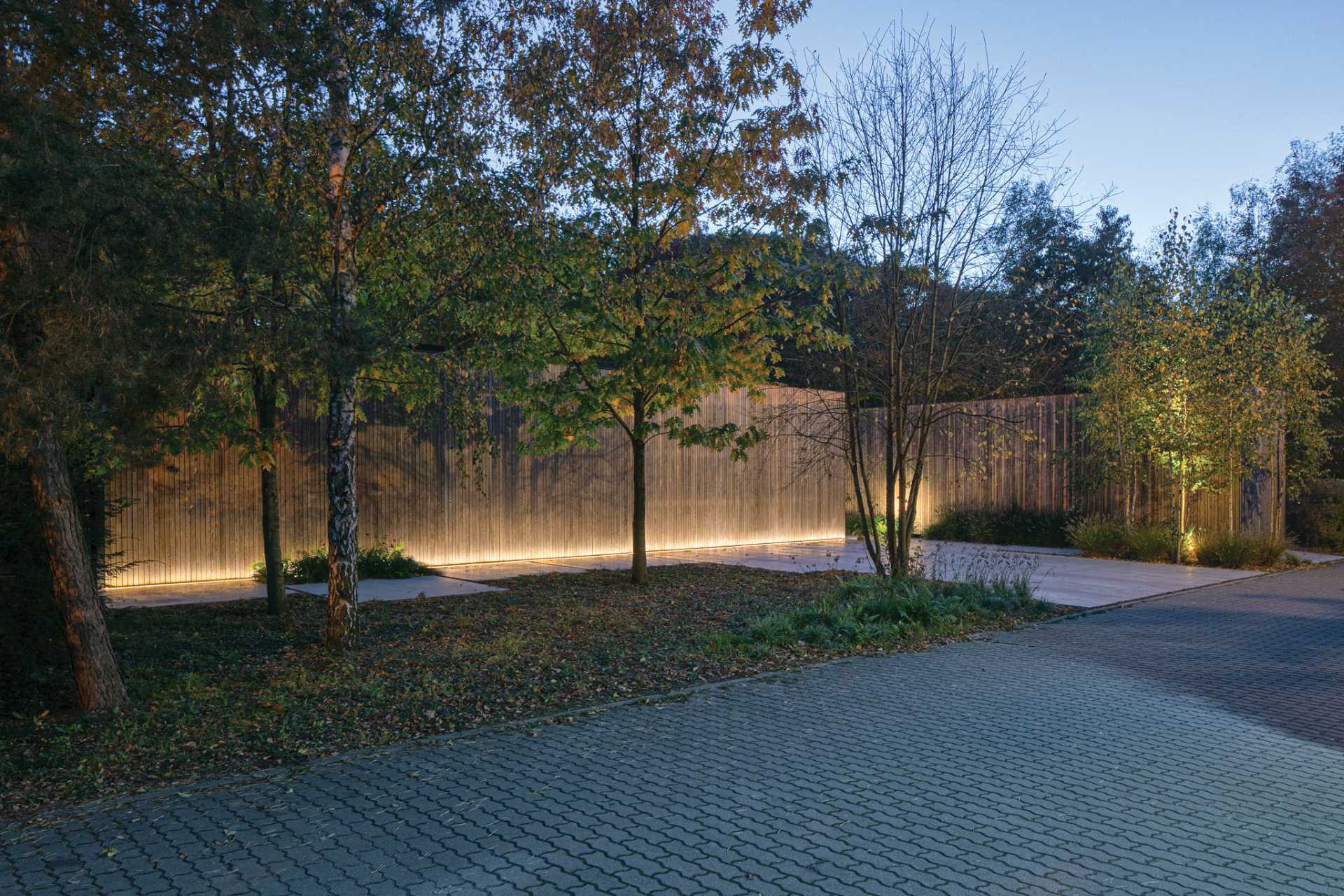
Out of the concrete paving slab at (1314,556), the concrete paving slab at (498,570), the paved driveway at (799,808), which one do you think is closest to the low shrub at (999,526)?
the concrete paving slab at (1314,556)

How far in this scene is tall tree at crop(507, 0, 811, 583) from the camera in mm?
9688

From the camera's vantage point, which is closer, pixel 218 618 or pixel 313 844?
pixel 313 844

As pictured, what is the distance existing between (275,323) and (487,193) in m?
1.80

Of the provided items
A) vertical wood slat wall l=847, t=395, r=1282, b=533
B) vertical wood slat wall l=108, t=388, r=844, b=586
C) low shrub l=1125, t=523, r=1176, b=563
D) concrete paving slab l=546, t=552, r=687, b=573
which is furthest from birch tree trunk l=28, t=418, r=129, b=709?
low shrub l=1125, t=523, r=1176, b=563

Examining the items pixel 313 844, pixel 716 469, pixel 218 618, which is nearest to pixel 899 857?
pixel 313 844

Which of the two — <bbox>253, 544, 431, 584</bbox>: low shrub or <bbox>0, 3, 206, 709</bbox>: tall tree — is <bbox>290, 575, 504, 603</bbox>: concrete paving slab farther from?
<bbox>0, 3, 206, 709</bbox>: tall tree

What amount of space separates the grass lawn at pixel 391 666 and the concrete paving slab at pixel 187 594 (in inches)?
20.6

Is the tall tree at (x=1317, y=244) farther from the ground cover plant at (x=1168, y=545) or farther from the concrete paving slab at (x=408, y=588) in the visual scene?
the concrete paving slab at (x=408, y=588)

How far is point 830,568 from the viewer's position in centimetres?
1335

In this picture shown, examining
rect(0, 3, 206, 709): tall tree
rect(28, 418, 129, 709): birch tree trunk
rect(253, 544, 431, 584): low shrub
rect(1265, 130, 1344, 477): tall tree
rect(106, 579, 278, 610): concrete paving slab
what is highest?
rect(1265, 130, 1344, 477): tall tree

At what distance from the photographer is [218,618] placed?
8.66 m

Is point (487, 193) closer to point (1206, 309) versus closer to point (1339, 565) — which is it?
point (1206, 309)

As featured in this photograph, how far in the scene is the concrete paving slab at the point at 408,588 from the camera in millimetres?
10352

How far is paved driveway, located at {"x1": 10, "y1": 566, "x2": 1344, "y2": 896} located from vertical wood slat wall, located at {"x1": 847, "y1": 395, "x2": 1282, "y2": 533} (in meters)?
9.76
